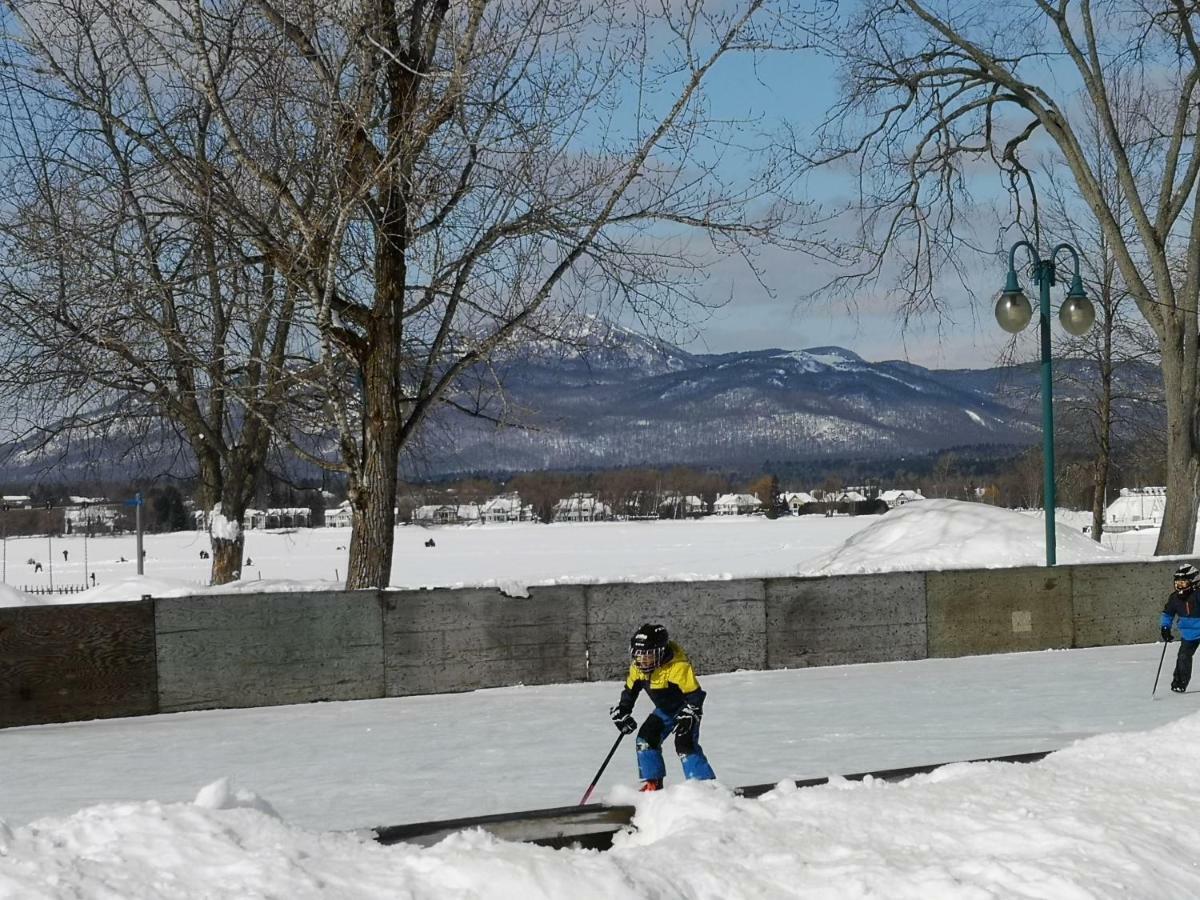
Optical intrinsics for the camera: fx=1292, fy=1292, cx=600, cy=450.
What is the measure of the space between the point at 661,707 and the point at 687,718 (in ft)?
0.69

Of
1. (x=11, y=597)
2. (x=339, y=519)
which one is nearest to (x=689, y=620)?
(x=11, y=597)

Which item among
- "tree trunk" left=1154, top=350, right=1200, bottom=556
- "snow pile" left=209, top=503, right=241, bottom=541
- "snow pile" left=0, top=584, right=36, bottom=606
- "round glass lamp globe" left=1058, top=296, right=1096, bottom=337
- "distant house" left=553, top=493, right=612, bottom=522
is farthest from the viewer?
"distant house" left=553, top=493, right=612, bottom=522

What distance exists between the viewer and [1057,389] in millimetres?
39250

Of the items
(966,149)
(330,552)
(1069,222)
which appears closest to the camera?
(966,149)

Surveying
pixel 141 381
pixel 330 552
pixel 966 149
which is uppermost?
pixel 966 149

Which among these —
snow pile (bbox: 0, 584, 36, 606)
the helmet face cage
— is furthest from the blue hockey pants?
snow pile (bbox: 0, 584, 36, 606)

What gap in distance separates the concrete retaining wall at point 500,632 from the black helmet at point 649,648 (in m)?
6.79

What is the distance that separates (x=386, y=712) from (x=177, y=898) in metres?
8.51

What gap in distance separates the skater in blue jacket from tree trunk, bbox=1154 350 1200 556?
34.4ft

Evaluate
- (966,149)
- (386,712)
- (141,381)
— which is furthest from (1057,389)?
(386,712)

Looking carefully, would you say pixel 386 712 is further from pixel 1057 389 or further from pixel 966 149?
pixel 1057 389

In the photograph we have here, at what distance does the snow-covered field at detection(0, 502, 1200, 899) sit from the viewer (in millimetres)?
4961

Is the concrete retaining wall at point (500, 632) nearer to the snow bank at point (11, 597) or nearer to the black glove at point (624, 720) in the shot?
the snow bank at point (11, 597)

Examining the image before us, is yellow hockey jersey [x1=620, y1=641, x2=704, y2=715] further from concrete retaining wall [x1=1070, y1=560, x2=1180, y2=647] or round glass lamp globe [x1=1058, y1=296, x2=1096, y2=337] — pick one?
round glass lamp globe [x1=1058, y1=296, x2=1096, y2=337]
